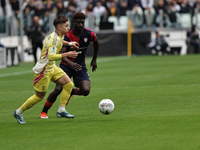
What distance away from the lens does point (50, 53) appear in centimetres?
727

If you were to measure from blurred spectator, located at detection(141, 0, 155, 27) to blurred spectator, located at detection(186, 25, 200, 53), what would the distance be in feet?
8.50

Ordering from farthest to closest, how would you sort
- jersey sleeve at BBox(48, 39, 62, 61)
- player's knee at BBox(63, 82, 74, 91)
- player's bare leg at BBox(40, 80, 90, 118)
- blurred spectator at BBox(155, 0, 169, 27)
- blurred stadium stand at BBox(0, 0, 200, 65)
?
blurred stadium stand at BBox(0, 0, 200, 65) → blurred spectator at BBox(155, 0, 169, 27) → player's bare leg at BBox(40, 80, 90, 118) → player's knee at BBox(63, 82, 74, 91) → jersey sleeve at BBox(48, 39, 62, 61)

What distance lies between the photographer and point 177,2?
96.6ft

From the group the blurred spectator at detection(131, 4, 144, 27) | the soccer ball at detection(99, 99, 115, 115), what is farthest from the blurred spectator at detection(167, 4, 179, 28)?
the soccer ball at detection(99, 99, 115, 115)

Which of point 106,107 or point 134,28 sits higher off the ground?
point 106,107

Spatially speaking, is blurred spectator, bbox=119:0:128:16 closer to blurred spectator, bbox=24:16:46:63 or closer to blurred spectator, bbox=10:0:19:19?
blurred spectator, bbox=10:0:19:19

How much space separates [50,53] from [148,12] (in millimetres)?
22783

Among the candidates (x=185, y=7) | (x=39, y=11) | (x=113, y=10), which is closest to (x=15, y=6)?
(x=39, y=11)

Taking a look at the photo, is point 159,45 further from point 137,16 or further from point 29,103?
point 29,103

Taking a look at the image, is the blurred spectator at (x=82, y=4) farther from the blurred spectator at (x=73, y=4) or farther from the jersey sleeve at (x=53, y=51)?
the jersey sleeve at (x=53, y=51)

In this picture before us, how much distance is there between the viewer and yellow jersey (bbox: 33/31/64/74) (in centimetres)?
726

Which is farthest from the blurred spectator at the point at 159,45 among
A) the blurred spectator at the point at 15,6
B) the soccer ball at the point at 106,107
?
the soccer ball at the point at 106,107

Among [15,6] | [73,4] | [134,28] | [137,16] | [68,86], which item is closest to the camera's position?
[68,86]

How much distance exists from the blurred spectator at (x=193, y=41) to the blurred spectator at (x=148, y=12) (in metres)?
2.59
